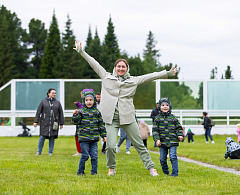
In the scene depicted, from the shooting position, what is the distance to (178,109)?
78.0ft

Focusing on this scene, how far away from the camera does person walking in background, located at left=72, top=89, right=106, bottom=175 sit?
6578 mm

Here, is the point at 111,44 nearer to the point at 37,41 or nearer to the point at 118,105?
the point at 37,41

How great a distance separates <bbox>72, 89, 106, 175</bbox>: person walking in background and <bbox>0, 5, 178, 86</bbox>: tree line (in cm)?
5262

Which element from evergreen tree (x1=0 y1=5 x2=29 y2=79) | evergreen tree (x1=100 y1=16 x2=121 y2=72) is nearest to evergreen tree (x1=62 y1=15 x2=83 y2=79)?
evergreen tree (x1=100 y1=16 x2=121 y2=72)

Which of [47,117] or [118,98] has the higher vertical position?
[118,98]

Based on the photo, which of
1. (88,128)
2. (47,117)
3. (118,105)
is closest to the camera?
(118,105)

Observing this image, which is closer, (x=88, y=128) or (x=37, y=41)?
(x=88, y=128)

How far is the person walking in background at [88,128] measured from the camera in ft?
21.6

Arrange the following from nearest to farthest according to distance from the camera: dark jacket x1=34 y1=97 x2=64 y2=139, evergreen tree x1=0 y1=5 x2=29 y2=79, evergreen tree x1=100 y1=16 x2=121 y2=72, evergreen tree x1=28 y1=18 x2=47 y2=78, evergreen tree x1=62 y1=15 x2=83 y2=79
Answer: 1. dark jacket x1=34 y1=97 x2=64 y2=139
2. evergreen tree x1=62 y1=15 x2=83 y2=79
3. evergreen tree x1=100 y1=16 x2=121 y2=72
4. evergreen tree x1=0 y1=5 x2=29 y2=79
5. evergreen tree x1=28 y1=18 x2=47 y2=78

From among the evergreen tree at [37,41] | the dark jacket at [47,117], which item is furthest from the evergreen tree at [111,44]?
the dark jacket at [47,117]

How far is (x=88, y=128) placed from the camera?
6.61m

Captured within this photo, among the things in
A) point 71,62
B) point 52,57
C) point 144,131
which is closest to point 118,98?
point 144,131

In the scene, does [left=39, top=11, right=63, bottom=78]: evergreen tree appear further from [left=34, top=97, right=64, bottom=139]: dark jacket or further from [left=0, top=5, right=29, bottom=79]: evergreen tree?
[left=34, top=97, right=64, bottom=139]: dark jacket

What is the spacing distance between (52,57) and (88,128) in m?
63.2
